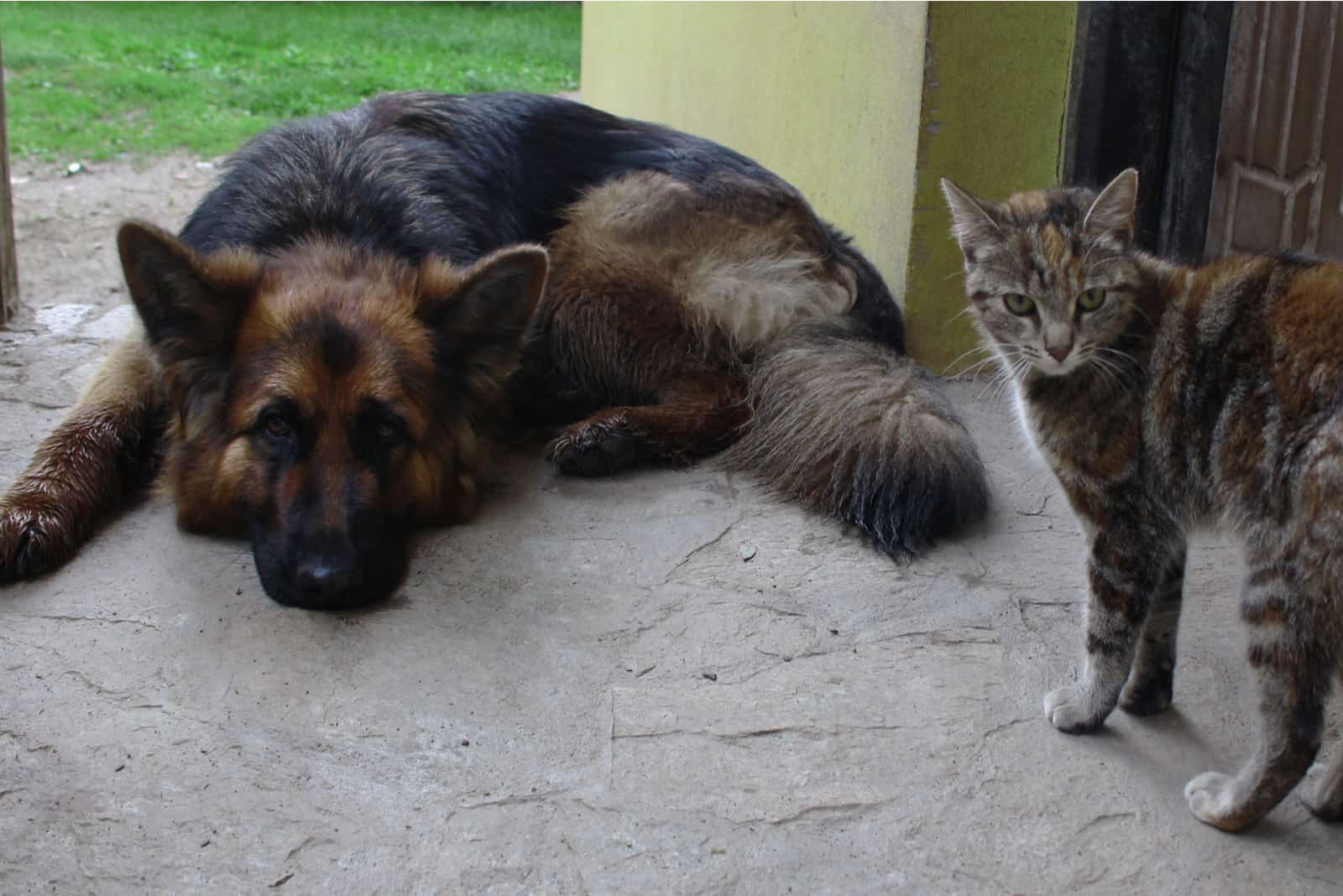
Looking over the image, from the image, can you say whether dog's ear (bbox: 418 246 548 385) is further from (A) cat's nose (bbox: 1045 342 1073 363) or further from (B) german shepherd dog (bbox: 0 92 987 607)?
(A) cat's nose (bbox: 1045 342 1073 363)

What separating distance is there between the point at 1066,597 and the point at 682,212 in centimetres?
212

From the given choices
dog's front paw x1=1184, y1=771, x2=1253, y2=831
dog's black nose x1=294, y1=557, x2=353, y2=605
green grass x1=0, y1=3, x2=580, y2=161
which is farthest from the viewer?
green grass x1=0, y1=3, x2=580, y2=161

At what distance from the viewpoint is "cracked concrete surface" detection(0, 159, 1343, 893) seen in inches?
93.3

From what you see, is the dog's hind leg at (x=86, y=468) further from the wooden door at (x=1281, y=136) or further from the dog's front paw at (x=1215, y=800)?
the wooden door at (x=1281, y=136)

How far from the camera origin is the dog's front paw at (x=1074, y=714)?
2752 mm

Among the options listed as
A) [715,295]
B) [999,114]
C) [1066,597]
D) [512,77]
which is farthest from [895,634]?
[512,77]

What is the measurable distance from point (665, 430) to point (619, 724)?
66.2 inches

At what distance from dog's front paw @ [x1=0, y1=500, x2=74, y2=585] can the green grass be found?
654 centimetres

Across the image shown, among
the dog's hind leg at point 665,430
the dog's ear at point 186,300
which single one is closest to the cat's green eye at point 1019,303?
the dog's hind leg at point 665,430

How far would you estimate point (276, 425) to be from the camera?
11.2 feet

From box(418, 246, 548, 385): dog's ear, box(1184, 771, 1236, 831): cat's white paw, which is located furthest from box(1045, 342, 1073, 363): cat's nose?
box(418, 246, 548, 385): dog's ear

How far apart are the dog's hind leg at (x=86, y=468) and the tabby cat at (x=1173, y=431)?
251 cm

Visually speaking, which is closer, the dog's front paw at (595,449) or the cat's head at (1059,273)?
the cat's head at (1059,273)

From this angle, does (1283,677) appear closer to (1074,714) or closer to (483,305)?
(1074,714)
